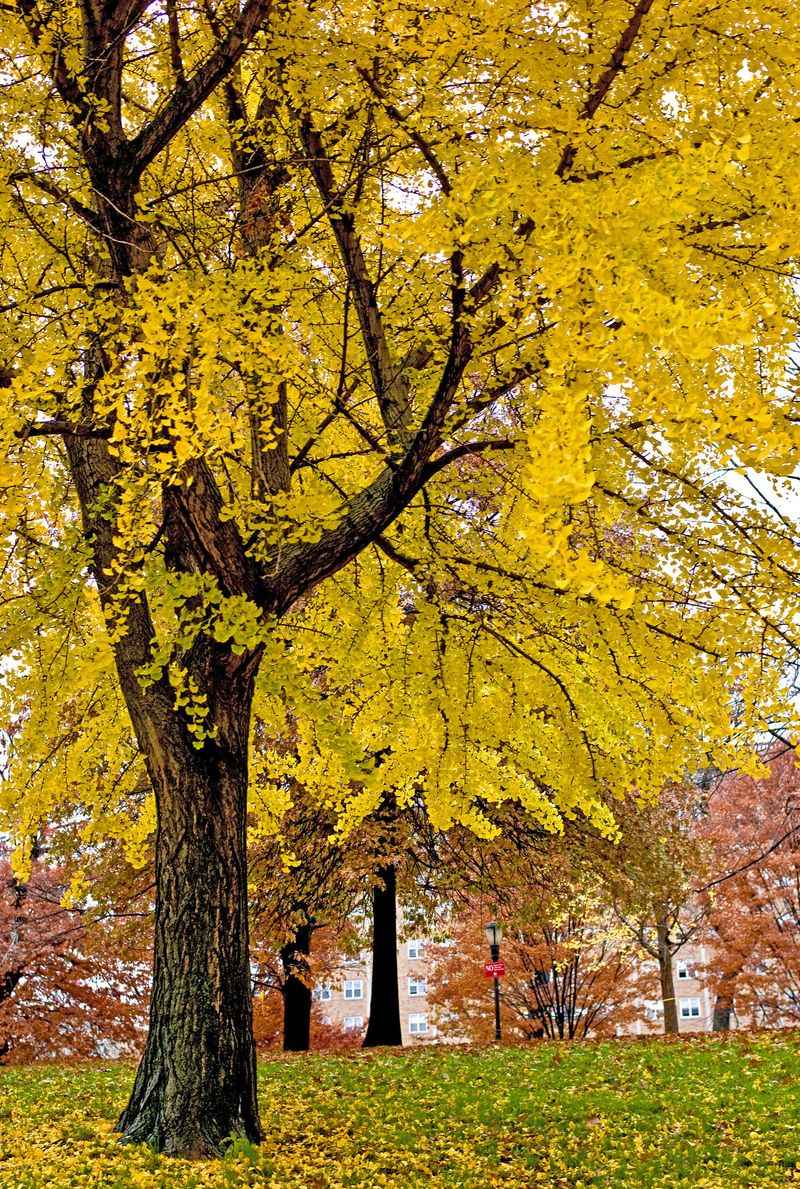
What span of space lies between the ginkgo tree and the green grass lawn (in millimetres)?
560

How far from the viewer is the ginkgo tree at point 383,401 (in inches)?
148

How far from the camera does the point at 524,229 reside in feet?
15.1

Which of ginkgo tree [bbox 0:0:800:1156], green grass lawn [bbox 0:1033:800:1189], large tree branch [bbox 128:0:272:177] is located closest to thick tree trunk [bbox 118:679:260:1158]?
ginkgo tree [bbox 0:0:800:1156]

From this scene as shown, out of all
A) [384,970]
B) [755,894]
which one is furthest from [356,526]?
[755,894]

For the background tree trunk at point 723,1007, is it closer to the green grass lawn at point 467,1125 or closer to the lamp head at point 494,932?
the lamp head at point 494,932

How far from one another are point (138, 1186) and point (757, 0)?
227 inches

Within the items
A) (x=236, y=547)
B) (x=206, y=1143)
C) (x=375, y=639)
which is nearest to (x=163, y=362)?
(x=236, y=547)

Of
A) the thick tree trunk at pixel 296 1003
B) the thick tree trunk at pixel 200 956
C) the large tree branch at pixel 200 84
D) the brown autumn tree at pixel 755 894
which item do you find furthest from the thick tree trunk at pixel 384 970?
the large tree branch at pixel 200 84

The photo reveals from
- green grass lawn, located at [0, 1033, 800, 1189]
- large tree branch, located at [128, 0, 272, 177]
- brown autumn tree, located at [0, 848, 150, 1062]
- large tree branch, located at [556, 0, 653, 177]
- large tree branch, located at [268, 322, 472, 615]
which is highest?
large tree branch, located at [128, 0, 272, 177]

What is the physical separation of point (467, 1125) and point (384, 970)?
7249 mm

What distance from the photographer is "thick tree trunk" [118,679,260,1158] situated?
5.25 meters

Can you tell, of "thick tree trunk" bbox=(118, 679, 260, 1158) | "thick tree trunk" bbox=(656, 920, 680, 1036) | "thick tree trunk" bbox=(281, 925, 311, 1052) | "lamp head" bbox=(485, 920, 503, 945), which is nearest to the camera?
"thick tree trunk" bbox=(118, 679, 260, 1158)

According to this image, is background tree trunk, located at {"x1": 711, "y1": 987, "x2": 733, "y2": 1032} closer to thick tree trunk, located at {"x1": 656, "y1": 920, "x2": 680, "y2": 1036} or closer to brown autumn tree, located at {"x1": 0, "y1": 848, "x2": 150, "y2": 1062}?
thick tree trunk, located at {"x1": 656, "y1": 920, "x2": 680, "y2": 1036}

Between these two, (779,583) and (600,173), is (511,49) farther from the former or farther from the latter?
(779,583)
